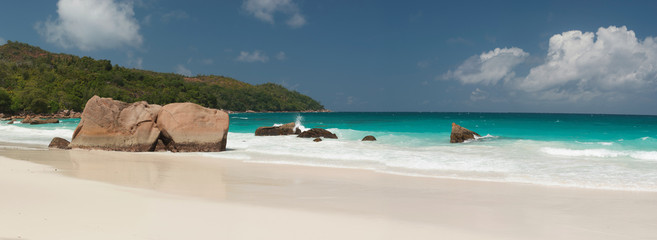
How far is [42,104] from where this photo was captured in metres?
64.9

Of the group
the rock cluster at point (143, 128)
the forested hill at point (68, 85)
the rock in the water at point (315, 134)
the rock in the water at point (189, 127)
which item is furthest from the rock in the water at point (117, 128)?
the forested hill at point (68, 85)

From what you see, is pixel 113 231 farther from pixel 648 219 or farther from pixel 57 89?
pixel 57 89

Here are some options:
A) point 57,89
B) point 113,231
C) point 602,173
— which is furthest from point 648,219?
point 57,89

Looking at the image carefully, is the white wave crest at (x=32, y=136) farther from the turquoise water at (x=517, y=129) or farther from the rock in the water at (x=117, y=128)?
the turquoise water at (x=517, y=129)

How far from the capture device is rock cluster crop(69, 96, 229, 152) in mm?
15523

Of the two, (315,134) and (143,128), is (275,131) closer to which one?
(315,134)

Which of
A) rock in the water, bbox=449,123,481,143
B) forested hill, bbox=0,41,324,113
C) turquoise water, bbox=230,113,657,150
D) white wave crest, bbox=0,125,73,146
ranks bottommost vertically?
white wave crest, bbox=0,125,73,146

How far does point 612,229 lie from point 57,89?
307ft

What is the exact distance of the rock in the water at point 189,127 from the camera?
15.6m

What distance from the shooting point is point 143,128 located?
15.8m

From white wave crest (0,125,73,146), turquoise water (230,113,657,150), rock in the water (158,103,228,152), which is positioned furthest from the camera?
turquoise water (230,113,657,150)

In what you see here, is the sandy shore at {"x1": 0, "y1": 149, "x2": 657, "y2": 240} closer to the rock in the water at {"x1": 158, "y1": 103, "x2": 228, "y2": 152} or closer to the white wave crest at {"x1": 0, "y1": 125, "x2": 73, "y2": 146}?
the rock in the water at {"x1": 158, "y1": 103, "x2": 228, "y2": 152}

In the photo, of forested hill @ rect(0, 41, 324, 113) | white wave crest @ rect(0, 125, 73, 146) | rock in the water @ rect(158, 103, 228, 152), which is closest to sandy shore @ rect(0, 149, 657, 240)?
rock in the water @ rect(158, 103, 228, 152)

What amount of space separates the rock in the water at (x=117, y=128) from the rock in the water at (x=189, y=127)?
0.46 metres
